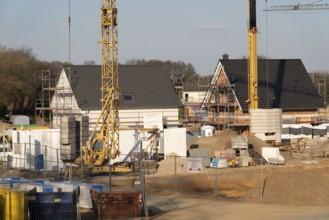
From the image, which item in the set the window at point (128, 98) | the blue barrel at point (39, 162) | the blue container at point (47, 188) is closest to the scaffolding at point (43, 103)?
the window at point (128, 98)

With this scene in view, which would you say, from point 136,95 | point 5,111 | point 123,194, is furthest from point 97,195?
point 5,111

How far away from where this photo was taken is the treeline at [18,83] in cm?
7706

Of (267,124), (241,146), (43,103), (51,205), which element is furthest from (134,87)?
(51,205)

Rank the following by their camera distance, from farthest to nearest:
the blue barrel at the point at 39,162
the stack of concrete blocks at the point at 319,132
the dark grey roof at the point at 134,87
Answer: the dark grey roof at the point at 134,87, the stack of concrete blocks at the point at 319,132, the blue barrel at the point at 39,162

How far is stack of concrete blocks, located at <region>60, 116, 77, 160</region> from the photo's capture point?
37625mm

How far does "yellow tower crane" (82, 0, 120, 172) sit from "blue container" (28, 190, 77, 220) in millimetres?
19519

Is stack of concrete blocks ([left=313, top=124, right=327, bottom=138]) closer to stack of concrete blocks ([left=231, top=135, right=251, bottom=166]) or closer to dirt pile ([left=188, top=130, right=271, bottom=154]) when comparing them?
dirt pile ([left=188, top=130, right=271, bottom=154])

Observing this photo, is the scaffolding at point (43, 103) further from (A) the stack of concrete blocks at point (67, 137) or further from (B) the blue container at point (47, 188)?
(B) the blue container at point (47, 188)

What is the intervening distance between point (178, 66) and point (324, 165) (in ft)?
321

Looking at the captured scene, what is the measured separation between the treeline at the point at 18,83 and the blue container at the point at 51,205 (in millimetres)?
56637

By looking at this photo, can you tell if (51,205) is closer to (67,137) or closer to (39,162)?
(67,137)

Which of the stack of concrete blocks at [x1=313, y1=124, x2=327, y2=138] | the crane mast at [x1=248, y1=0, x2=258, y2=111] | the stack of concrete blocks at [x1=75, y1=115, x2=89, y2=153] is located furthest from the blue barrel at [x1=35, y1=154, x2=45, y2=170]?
the stack of concrete blocks at [x1=313, y1=124, x2=327, y2=138]

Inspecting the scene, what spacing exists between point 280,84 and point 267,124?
11.9 metres

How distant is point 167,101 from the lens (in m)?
61.8
